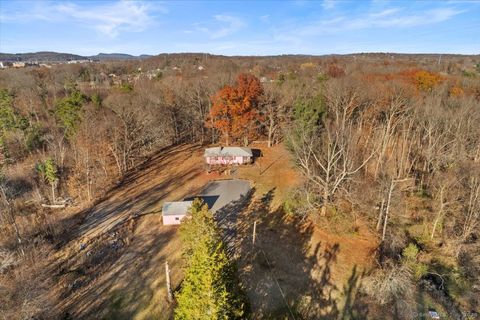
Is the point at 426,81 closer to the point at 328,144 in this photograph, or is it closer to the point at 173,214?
the point at 328,144

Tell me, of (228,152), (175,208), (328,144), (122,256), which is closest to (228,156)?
(228,152)

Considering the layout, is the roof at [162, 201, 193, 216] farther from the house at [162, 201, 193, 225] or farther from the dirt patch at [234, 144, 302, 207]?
the dirt patch at [234, 144, 302, 207]

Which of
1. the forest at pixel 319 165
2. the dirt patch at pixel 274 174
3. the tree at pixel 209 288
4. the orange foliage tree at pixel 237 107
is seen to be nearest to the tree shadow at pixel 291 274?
the forest at pixel 319 165

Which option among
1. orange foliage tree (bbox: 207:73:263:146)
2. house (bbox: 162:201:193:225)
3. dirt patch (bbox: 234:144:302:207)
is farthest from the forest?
house (bbox: 162:201:193:225)

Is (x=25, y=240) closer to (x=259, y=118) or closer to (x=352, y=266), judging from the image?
(x=352, y=266)

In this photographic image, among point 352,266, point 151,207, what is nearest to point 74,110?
point 151,207

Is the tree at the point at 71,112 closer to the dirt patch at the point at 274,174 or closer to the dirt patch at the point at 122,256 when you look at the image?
the dirt patch at the point at 122,256
